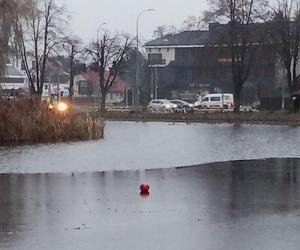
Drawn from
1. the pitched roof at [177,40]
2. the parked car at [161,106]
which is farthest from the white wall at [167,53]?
the parked car at [161,106]

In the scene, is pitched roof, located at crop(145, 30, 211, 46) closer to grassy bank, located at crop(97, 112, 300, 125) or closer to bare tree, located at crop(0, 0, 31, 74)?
grassy bank, located at crop(97, 112, 300, 125)

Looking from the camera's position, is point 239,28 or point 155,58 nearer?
point 239,28

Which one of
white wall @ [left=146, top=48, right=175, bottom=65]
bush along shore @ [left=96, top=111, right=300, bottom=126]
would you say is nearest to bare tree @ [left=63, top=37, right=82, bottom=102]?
bush along shore @ [left=96, top=111, right=300, bottom=126]

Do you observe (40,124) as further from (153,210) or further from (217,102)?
(217,102)

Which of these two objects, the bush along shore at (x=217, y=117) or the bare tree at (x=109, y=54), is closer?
the bush along shore at (x=217, y=117)

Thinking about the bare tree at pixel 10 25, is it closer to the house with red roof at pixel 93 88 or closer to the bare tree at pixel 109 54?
the bare tree at pixel 109 54

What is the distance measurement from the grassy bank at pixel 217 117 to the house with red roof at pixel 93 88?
1924 inches

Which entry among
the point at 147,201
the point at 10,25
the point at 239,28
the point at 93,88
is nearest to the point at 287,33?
the point at 239,28

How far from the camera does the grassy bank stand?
59294 millimetres

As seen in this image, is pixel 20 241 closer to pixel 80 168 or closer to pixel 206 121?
pixel 80 168

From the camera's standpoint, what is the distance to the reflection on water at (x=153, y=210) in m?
9.98

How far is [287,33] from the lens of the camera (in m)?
66.1

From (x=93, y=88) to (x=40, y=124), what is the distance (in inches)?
3928

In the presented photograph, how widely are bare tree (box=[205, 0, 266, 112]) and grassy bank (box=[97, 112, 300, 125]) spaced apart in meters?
3.79
